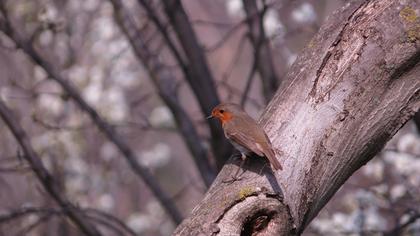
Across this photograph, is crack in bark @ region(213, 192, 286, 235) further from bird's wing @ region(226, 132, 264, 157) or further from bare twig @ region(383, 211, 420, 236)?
bare twig @ region(383, 211, 420, 236)

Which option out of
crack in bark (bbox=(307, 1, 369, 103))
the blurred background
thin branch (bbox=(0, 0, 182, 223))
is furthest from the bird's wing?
thin branch (bbox=(0, 0, 182, 223))

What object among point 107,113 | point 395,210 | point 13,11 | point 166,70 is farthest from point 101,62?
point 395,210

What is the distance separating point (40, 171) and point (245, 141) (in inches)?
67.4

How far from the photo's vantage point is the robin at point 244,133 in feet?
9.19

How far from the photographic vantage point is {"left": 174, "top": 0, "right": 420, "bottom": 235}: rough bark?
281 cm

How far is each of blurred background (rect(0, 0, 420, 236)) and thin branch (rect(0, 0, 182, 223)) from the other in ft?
0.06

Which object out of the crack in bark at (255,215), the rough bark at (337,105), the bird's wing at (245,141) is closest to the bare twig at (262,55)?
the bird's wing at (245,141)

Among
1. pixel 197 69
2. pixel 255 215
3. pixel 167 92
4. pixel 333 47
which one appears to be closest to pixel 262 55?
pixel 197 69

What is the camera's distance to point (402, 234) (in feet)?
16.1

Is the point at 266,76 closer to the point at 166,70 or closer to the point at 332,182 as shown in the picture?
the point at 166,70

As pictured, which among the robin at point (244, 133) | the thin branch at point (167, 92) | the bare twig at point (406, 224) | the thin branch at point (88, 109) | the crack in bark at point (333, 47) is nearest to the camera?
the robin at point (244, 133)

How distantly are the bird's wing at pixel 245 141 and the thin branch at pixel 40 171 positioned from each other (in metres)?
1.23

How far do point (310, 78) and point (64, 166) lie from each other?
5224 millimetres

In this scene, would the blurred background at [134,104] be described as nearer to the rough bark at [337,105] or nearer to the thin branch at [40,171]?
the thin branch at [40,171]
